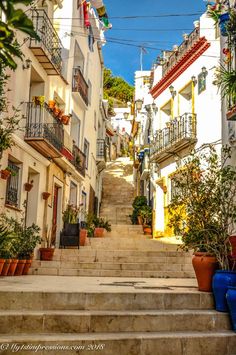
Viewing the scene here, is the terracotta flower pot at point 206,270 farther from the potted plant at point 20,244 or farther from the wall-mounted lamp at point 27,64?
the wall-mounted lamp at point 27,64

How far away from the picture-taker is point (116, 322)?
5.13m

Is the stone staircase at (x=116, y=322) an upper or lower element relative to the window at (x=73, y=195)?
lower

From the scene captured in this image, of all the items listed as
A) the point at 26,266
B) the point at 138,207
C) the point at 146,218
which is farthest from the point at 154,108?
the point at 26,266

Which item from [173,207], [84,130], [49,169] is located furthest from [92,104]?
[173,207]

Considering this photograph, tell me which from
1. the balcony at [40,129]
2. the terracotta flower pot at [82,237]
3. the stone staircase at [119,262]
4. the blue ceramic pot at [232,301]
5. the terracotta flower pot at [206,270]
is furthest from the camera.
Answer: the terracotta flower pot at [82,237]

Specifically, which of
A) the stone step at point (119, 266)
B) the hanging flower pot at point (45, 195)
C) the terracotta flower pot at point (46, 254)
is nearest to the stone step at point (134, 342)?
the stone step at point (119, 266)

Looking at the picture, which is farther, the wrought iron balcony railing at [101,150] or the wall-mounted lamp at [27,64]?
the wrought iron balcony railing at [101,150]

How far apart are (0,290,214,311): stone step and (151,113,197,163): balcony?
1113cm

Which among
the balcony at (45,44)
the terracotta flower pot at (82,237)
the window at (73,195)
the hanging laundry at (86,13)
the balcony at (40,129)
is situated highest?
the hanging laundry at (86,13)

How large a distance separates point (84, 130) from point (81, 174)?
2.67m

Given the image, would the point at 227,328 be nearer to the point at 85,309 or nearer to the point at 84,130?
the point at 85,309

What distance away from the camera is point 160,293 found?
225 inches

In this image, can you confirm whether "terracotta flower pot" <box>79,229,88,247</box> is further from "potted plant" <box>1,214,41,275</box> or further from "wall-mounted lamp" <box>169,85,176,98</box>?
"wall-mounted lamp" <box>169,85,176,98</box>

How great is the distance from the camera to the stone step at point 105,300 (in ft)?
17.6
